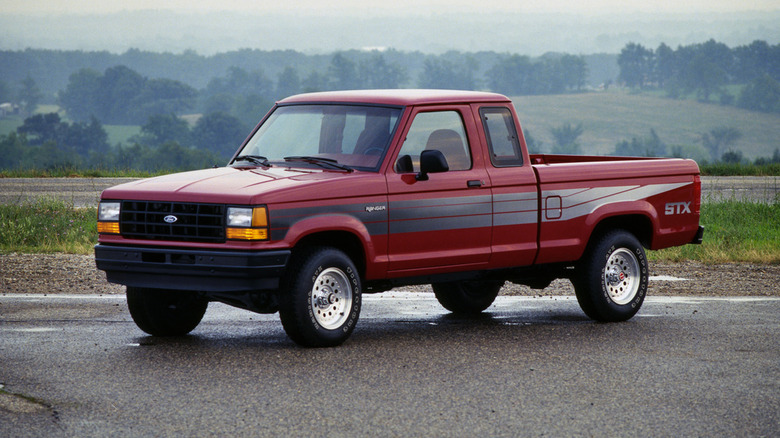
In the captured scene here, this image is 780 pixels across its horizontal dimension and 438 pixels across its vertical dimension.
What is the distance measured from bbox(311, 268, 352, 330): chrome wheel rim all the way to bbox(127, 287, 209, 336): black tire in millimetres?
1080

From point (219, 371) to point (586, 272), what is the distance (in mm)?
3772

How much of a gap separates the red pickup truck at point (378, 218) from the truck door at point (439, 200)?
0.01m

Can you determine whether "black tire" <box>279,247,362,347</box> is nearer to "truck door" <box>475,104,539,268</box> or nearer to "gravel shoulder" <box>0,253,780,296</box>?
"truck door" <box>475,104,539,268</box>

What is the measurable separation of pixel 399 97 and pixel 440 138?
478mm

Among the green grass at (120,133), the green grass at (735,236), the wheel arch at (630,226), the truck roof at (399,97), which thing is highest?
the truck roof at (399,97)

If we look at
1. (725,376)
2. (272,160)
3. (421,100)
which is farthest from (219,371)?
(725,376)

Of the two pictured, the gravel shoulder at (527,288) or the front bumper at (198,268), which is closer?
the front bumper at (198,268)

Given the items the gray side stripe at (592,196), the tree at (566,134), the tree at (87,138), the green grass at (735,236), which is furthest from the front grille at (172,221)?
the tree at (566,134)

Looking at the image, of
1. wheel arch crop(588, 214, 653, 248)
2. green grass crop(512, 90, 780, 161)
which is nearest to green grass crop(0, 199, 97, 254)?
wheel arch crop(588, 214, 653, 248)

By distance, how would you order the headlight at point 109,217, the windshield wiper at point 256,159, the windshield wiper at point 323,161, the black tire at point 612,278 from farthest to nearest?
the black tire at point 612,278 < the windshield wiper at point 256,159 < the windshield wiper at point 323,161 < the headlight at point 109,217

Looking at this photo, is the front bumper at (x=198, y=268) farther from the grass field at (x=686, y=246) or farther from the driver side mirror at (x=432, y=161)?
the grass field at (x=686, y=246)

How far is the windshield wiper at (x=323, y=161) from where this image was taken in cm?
851

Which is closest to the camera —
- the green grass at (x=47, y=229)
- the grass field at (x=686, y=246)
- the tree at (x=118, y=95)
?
the grass field at (x=686, y=246)

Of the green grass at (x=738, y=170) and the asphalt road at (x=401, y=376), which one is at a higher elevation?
the green grass at (x=738, y=170)
